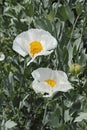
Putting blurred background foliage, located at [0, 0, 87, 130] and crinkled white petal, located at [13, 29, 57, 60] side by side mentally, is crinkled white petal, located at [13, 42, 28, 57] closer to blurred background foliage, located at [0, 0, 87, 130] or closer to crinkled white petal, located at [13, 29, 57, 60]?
crinkled white petal, located at [13, 29, 57, 60]

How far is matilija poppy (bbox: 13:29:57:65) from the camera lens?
1269mm

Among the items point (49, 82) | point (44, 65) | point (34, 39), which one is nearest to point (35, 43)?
point (34, 39)

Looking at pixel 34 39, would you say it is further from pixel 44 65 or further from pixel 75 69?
pixel 44 65

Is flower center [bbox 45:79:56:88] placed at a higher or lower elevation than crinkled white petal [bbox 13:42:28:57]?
lower

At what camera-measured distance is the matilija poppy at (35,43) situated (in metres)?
1.27

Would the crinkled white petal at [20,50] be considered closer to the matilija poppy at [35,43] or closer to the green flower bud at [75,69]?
the matilija poppy at [35,43]

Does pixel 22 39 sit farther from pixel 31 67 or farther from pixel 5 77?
pixel 31 67

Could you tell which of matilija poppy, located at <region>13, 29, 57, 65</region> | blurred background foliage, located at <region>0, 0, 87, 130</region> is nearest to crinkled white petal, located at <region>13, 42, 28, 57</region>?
matilija poppy, located at <region>13, 29, 57, 65</region>

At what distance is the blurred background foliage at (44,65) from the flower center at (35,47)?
0.19 feet

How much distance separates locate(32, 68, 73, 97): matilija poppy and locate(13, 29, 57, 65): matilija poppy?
66 mm

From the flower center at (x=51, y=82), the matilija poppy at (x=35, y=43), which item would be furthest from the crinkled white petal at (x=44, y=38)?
the flower center at (x=51, y=82)

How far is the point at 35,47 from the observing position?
129 cm

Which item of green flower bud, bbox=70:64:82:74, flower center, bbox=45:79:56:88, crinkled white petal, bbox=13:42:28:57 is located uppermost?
crinkled white petal, bbox=13:42:28:57

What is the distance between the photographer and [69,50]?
4.42 ft
